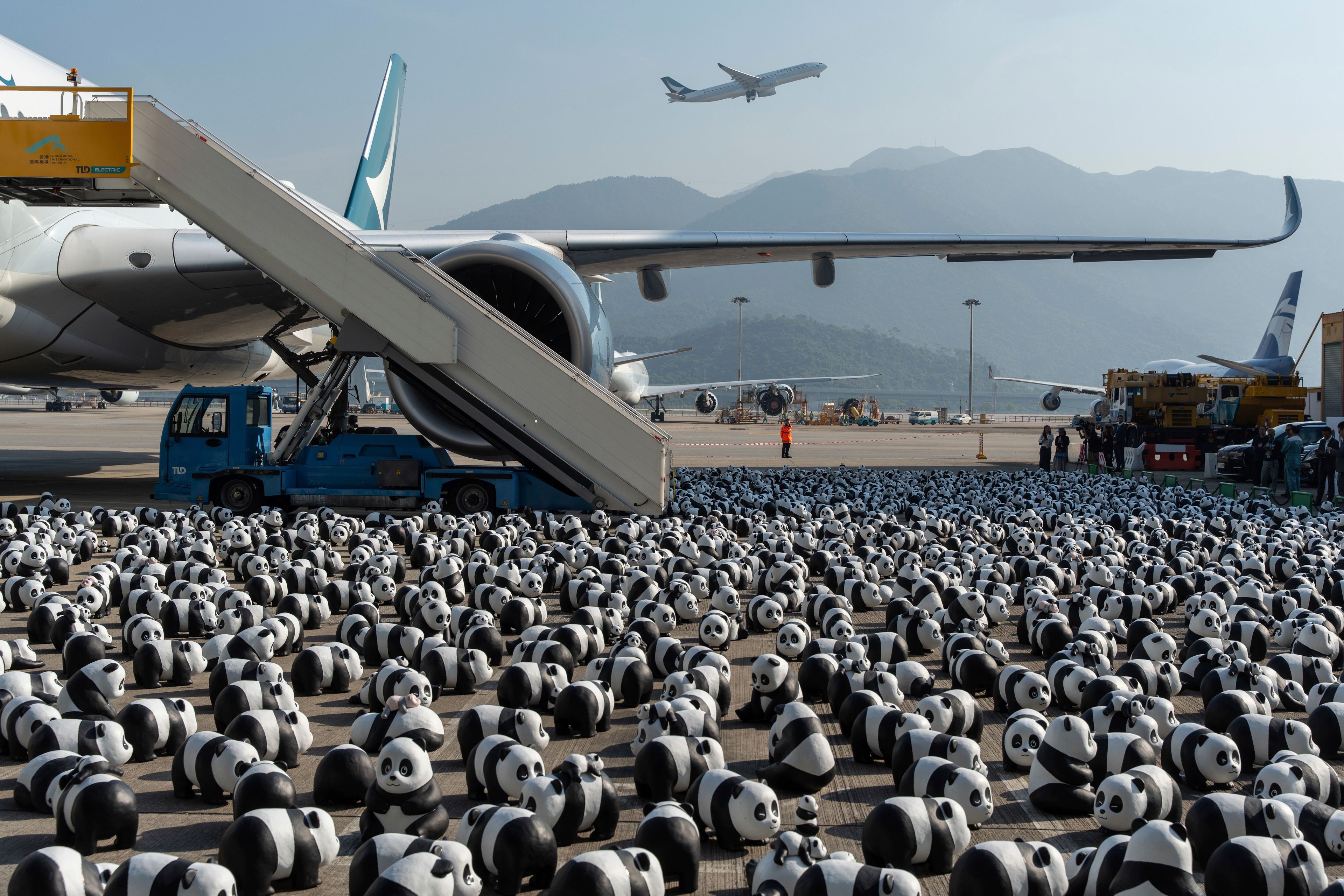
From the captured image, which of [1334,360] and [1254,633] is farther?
[1334,360]

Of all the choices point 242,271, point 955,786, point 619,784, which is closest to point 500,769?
point 619,784

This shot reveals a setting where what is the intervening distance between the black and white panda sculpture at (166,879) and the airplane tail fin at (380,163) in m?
30.9

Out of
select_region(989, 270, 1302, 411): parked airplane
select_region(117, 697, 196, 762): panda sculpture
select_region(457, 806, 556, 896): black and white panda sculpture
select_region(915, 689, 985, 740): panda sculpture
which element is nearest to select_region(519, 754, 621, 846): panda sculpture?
select_region(457, 806, 556, 896): black and white panda sculpture

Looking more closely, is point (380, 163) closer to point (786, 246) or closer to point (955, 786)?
point (786, 246)

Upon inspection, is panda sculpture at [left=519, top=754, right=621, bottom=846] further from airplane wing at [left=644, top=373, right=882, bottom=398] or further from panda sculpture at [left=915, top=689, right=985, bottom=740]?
airplane wing at [left=644, top=373, right=882, bottom=398]

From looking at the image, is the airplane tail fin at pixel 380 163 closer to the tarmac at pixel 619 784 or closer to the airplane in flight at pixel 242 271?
the airplane in flight at pixel 242 271

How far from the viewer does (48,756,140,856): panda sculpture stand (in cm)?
505

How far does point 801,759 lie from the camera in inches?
232

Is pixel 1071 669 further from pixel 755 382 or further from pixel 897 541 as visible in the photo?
pixel 755 382

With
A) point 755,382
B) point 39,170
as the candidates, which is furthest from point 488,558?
point 755,382

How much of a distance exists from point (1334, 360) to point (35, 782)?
4438 cm

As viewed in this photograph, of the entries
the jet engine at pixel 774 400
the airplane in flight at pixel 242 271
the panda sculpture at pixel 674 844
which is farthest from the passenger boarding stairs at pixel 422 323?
the jet engine at pixel 774 400

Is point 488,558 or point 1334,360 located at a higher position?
point 1334,360

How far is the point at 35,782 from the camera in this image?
5.56 metres
